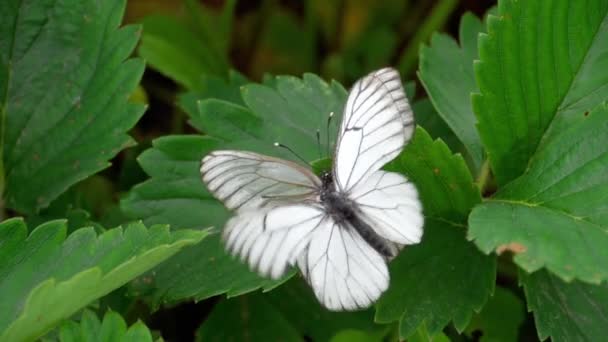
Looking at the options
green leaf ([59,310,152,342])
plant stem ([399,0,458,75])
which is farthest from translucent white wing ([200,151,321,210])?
plant stem ([399,0,458,75])

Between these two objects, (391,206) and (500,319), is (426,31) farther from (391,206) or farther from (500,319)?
(391,206)

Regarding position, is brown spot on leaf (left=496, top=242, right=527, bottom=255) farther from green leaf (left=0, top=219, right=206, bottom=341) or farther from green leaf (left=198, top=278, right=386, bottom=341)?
green leaf (left=198, top=278, right=386, bottom=341)

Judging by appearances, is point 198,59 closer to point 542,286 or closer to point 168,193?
point 168,193

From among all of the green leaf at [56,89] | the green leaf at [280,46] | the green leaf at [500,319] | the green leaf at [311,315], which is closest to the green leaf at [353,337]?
the green leaf at [311,315]

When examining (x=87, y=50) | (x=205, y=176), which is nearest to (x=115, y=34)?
(x=87, y=50)

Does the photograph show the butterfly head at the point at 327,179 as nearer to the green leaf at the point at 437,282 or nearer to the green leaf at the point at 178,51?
the green leaf at the point at 437,282

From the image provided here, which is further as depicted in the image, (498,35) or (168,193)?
(168,193)

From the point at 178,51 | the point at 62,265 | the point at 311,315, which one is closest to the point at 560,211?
the point at 311,315
